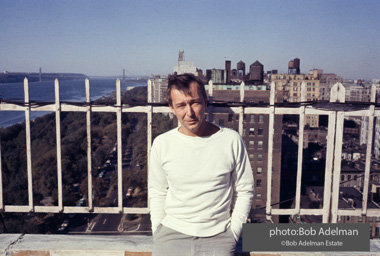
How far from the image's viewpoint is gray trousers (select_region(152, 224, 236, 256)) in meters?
2.41

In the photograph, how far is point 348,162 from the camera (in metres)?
45.2

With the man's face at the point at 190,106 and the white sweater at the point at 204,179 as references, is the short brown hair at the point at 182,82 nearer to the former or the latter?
the man's face at the point at 190,106

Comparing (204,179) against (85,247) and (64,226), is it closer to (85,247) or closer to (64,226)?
(85,247)

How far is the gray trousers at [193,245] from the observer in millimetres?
2412

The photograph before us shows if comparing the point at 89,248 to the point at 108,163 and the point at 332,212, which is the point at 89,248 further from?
the point at 108,163

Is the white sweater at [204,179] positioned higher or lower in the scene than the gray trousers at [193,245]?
higher

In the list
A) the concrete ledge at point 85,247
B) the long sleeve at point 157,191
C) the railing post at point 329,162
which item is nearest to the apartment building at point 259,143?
the railing post at point 329,162

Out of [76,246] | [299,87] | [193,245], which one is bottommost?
[76,246]

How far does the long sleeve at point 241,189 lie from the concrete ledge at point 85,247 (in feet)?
1.41

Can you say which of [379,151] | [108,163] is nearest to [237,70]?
[379,151]

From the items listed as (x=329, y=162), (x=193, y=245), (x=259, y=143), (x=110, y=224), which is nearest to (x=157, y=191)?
(x=193, y=245)

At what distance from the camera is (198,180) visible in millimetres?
2488

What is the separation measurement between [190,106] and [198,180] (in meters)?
0.55

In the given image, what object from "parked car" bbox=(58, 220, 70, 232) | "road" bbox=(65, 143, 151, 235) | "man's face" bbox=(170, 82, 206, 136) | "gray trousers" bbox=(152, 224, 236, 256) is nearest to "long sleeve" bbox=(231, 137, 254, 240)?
"gray trousers" bbox=(152, 224, 236, 256)
